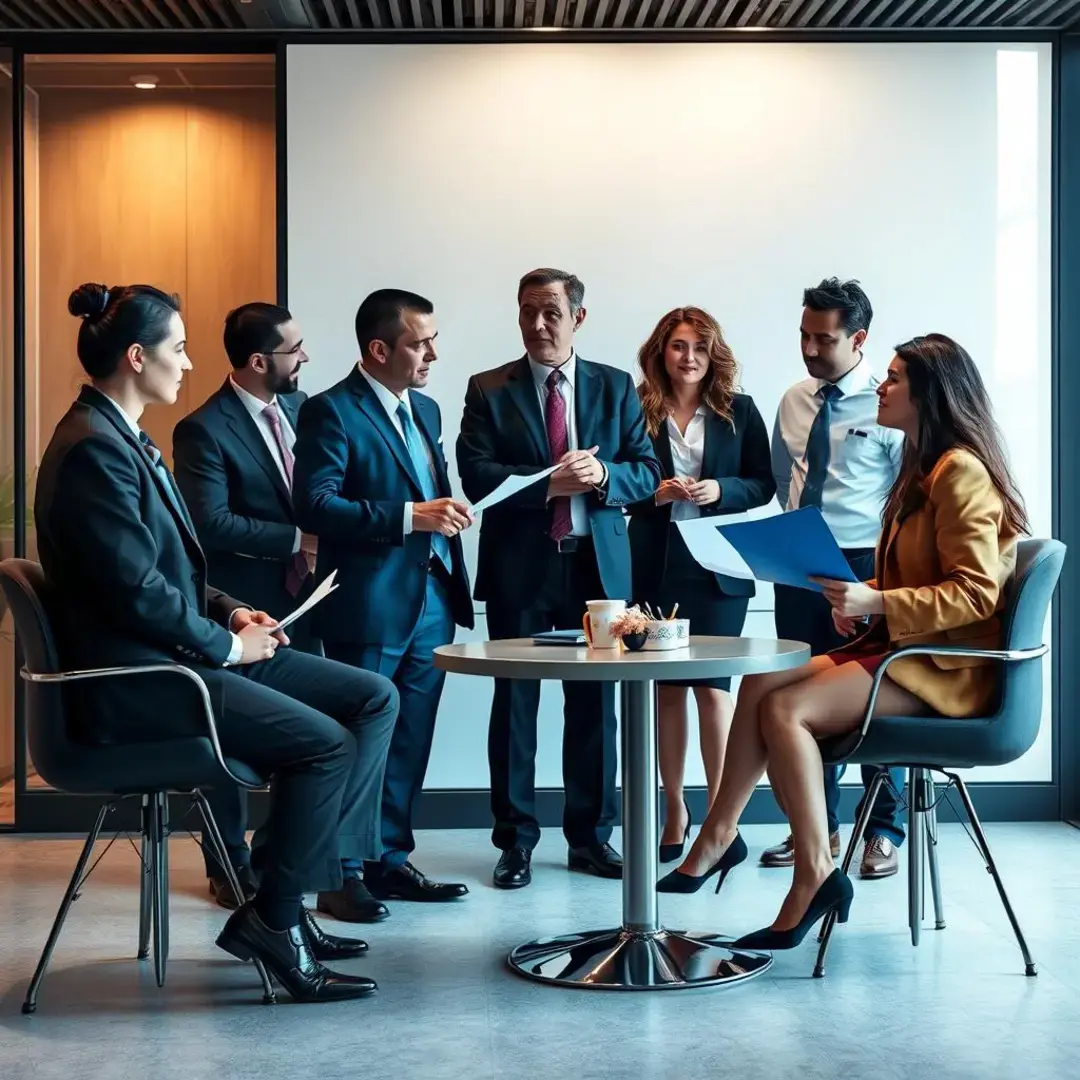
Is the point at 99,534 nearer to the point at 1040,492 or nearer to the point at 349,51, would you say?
the point at 349,51

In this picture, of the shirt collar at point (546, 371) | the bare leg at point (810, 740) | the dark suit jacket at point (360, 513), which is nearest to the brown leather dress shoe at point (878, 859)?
the bare leg at point (810, 740)

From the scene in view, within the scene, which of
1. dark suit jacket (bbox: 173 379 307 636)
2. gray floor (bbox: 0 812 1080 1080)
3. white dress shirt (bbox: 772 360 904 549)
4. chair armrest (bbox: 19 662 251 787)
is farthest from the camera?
white dress shirt (bbox: 772 360 904 549)

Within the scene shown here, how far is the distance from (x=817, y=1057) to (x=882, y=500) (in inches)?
91.1

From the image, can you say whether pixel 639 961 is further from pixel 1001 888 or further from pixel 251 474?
pixel 251 474

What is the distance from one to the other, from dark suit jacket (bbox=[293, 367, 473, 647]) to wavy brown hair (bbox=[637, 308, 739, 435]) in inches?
38.0

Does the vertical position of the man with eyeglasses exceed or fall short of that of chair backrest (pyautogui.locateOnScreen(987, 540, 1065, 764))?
it exceeds it

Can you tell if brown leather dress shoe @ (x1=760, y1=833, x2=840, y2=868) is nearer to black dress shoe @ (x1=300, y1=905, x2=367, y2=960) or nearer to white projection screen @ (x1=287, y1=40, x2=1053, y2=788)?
white projection screen @ (x1=287, y1=40, x2=1053, y2=788)

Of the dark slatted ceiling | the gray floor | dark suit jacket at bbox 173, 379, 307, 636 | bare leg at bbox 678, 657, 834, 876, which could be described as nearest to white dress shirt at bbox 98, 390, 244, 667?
the gray floor

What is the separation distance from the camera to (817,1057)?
3.12 meters

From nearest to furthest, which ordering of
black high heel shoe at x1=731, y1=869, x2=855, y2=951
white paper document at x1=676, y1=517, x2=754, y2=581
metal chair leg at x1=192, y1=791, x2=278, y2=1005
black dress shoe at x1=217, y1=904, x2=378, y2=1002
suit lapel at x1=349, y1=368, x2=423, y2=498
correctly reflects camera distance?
black dress shoe at x1=217, y1=904, x2=378, y2=1002 < metal chair leg at x1=192, y1=791, x2=278, y2=1005 < black high heel shoe at x1=731, y1=869, x2=855, y2=951 < white paper document at x1=676, y1=517, x2=754, y2=581 < suit lapel at x1=349, y1=368, x2=423, y2=498

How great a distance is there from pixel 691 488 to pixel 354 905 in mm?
1727

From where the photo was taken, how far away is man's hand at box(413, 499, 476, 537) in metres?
4.43

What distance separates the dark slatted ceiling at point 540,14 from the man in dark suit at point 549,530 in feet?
4.59

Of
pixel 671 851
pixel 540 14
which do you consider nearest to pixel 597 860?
pixel 671 851
